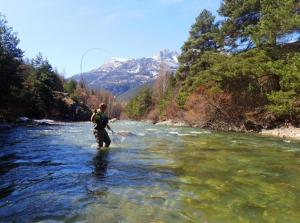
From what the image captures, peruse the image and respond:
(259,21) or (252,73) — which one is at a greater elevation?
(259,21)

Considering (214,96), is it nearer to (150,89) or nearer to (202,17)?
(202,17)

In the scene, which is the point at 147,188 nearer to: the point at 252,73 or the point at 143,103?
the point at 252,73

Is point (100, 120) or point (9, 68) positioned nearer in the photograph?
point (100, 120)

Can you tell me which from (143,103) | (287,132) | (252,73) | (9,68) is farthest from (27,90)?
(143,103)

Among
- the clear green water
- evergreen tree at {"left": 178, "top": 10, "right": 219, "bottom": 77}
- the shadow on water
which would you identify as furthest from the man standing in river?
evergreen tree at {"left": 178, "top": 10, "right": 219, "bottom": 77}

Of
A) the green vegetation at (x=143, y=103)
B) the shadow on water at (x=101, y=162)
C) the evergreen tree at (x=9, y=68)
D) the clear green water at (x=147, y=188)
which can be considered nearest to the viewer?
the clear green water at (x=147, y=188)

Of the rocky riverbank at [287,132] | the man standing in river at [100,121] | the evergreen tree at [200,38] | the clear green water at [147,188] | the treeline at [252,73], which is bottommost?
the clear green water at [147,188]

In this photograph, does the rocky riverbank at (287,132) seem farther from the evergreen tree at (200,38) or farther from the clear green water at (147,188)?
the evergreen tree at (200,38)

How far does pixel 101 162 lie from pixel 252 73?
78.0ft

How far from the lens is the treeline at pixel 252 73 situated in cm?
2894

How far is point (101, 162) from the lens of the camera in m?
11.9

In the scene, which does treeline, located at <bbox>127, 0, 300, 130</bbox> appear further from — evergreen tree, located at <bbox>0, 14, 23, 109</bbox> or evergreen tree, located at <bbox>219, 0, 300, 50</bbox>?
evergreen tree, located at <bbox>0, 14, 23, 109</bbox>

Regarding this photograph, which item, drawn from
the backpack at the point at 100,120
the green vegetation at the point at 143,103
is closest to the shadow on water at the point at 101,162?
the backpack at the point at 100,120

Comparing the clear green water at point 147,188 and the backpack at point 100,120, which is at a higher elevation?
the backpack at point 100,120
